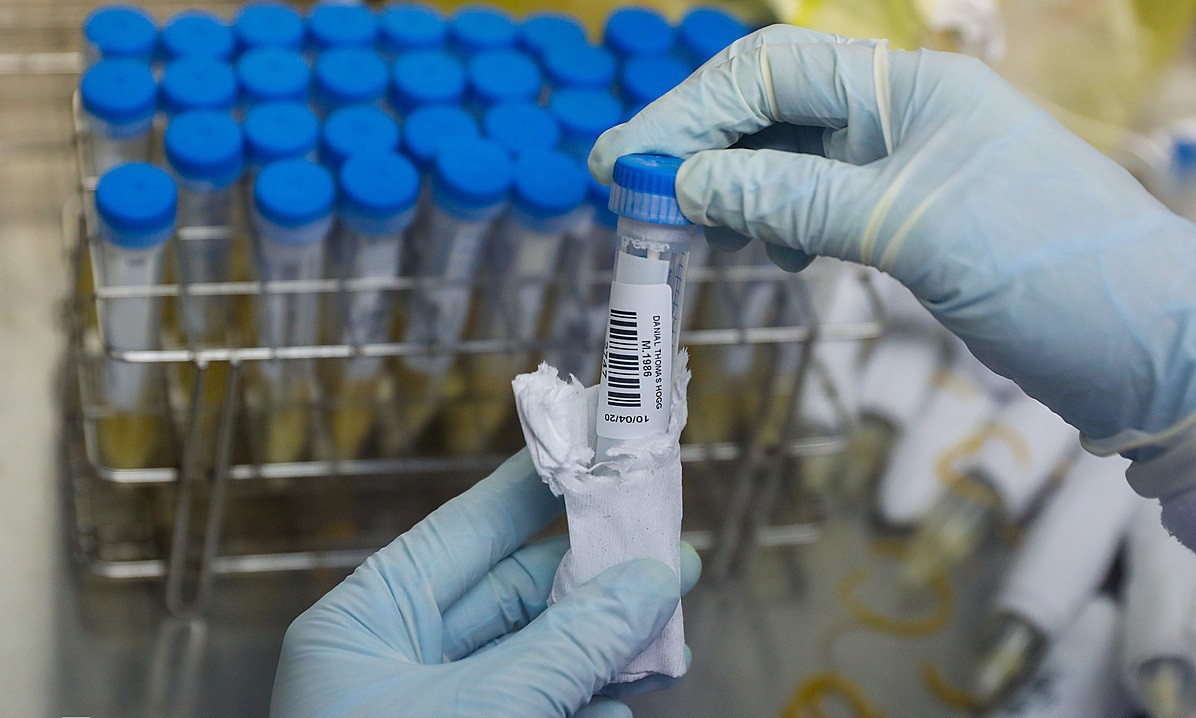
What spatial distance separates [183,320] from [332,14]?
32 cm

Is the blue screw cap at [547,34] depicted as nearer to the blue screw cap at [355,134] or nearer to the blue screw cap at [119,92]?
the blue screw cap at [355,134]

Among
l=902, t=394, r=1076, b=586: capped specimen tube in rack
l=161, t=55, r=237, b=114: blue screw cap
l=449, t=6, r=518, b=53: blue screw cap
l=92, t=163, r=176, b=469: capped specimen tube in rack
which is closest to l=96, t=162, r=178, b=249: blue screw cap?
l=92, t=163, r=176, b=469: capped specimen tube in rack

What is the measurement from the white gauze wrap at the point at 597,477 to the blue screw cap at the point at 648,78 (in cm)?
37

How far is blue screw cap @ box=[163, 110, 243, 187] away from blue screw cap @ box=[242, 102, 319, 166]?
0.01 m

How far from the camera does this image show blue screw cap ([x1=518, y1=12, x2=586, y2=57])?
950mm

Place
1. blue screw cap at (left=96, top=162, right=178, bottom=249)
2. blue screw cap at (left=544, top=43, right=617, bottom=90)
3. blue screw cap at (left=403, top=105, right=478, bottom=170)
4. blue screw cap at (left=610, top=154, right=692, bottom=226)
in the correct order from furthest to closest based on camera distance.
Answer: blue screw cap at (left=544, top=43, right=617, bottom=90) → blue screw cap at (left=403, top=105, right=478, bottom=170) → blue screw cap at (left=96, top=162, right=178, bottom=249) → blue screw cap at (left=610, top=154, right=692, bottom=226)

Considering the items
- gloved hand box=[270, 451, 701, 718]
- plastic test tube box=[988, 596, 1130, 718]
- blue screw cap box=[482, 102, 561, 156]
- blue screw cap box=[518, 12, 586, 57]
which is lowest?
plastic test tube box=[988, 596, 1130, 718]

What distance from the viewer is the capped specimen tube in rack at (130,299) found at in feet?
2.31

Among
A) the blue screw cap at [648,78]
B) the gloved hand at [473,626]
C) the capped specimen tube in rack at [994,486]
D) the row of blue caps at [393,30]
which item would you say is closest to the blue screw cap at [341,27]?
the row of blue caps at [393,30]

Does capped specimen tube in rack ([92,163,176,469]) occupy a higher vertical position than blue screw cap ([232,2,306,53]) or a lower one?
lower

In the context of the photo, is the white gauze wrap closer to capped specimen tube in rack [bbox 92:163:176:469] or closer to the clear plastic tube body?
the clear plastic tube body

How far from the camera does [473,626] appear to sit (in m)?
0.64

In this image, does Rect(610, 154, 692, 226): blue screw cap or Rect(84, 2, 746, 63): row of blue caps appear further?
Rect(84, 2, 746, 63): row of blue caps

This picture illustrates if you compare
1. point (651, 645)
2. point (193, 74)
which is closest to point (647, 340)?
point (651, 645)
